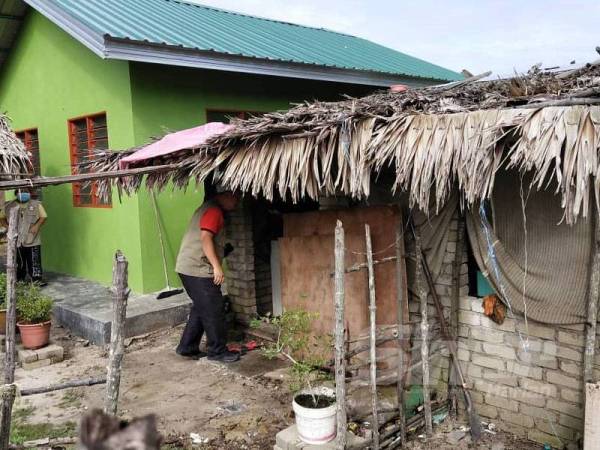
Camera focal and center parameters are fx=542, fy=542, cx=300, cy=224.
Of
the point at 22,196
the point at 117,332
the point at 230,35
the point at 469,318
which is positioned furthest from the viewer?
the point at 230,35

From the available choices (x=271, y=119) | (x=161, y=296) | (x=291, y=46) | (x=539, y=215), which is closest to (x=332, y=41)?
(x=291, y=46)

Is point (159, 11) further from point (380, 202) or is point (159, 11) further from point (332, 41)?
point (380, 202)

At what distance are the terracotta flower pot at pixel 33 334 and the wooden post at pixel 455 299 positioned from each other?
15.8 feet

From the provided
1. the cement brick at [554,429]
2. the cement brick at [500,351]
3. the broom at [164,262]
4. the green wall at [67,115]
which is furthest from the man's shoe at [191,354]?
the cement brick at [554,429]

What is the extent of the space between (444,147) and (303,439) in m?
2.40

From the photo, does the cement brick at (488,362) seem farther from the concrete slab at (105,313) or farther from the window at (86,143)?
the window at (86,143)

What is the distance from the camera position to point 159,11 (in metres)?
9.67

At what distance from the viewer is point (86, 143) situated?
29.8 ft

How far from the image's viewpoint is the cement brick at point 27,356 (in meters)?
6.39

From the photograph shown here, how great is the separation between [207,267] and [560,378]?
3628mm

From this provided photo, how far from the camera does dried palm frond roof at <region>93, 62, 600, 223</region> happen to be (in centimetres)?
320

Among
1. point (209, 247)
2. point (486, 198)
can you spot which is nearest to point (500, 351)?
point (486, 198)

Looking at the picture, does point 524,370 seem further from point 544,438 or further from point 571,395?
point 544,438

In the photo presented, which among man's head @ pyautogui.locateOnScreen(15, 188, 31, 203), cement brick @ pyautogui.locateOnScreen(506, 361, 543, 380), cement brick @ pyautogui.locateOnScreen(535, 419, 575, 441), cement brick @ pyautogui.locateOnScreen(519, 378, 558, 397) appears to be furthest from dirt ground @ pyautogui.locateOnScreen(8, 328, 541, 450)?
man's head @ pyautogui.locateOnScreen(15, 188, 31, 203)
